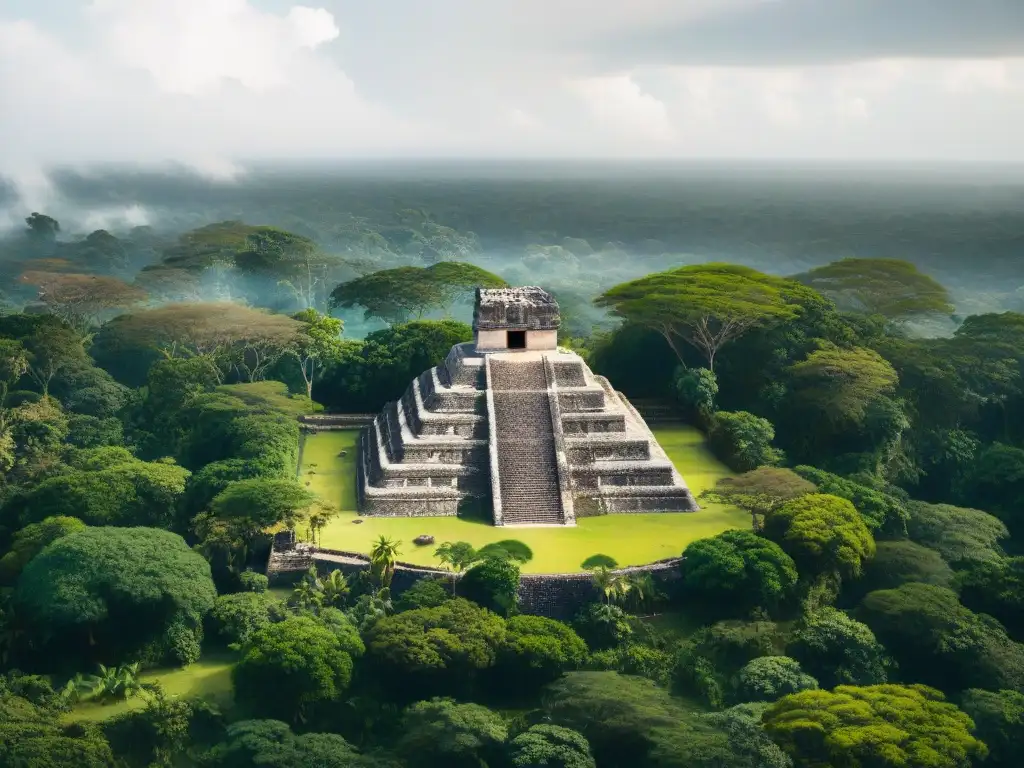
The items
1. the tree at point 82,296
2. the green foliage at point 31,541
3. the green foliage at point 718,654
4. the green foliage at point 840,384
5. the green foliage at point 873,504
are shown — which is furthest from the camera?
the tree at point 82,296

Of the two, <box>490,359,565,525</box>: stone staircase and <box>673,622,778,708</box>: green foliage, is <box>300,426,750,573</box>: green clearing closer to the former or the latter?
<box>490,359,565,525</box>: stone staircase

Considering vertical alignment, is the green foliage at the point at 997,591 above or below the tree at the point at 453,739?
above

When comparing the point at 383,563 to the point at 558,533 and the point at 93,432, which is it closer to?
the point at 558,533

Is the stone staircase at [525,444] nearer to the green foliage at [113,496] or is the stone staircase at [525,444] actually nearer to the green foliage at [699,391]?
the green foliage at [699,391]

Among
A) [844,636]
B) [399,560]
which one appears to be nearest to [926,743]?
[844,636]

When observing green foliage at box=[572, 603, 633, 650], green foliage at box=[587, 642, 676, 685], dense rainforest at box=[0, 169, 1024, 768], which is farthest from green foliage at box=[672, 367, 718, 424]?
green foliage at box=[587, 642, 676, 685]

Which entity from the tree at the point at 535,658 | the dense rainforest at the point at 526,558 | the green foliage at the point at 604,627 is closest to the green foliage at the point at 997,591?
the dense rainforest at the point at 526,558
